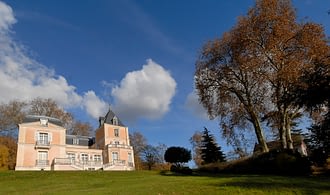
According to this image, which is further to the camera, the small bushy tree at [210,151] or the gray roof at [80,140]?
the gray roof at [80,140]

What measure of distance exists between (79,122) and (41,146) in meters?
14.4

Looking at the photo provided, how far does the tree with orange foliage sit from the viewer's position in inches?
752

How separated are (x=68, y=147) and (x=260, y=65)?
29.5 meters

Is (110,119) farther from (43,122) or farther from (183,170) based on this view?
(183,170)

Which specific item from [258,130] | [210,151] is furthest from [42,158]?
[258,130]

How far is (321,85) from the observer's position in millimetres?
13039

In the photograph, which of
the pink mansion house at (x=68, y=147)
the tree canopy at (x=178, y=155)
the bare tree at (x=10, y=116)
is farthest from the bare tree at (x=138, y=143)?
the bare tree at (x=10, y=116)

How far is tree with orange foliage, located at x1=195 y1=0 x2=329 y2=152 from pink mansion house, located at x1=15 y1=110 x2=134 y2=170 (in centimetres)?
1936

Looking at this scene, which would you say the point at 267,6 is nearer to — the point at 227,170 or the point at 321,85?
the point at 321,85

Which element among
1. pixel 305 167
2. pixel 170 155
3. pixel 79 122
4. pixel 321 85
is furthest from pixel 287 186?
pixel 79 122

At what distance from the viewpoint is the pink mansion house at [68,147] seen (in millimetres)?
34719

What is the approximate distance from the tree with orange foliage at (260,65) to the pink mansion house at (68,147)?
19.4 metres

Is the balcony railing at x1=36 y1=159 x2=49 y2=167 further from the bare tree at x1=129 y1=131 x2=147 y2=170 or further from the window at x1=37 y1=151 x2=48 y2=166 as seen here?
the bare tree at x1=129 y1=131 x2=147 y2=170

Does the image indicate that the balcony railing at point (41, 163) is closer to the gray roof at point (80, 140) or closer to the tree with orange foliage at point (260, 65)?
the gray roof at point (80, 140)
